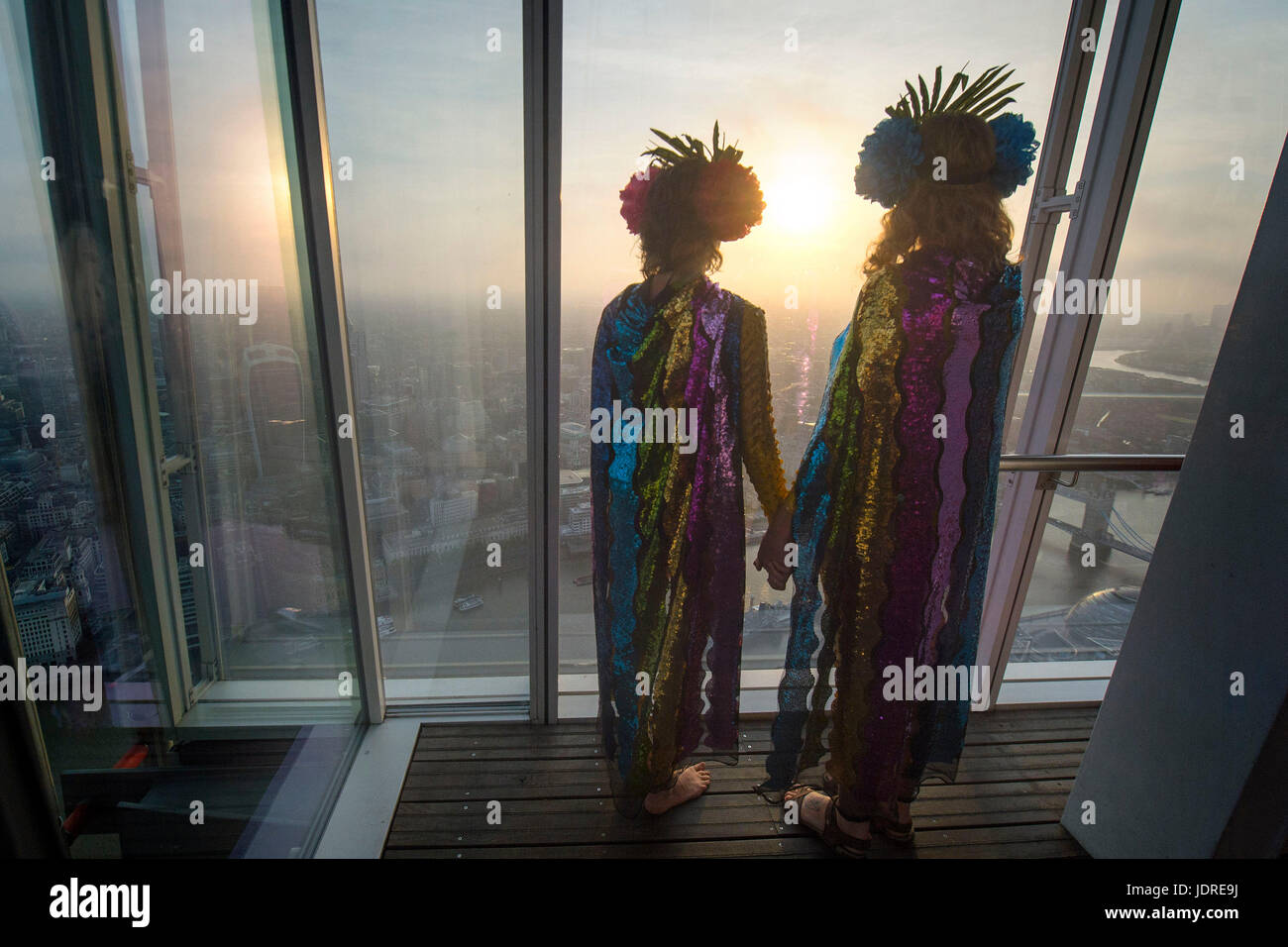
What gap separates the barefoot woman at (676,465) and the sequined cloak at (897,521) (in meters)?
0.15

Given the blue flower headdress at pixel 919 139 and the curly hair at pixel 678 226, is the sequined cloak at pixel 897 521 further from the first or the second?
the curly hair at pixel 678 226

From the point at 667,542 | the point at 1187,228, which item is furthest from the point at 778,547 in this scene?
the point at 1187,228

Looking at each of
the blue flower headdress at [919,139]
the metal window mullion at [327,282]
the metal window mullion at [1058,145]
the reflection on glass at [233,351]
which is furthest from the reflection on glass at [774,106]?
the reflection on glass at [233,351]

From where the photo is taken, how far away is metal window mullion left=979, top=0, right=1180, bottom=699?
1.78m

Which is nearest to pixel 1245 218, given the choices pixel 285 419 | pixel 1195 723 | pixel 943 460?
pixel 943 460

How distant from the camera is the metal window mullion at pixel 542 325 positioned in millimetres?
1733

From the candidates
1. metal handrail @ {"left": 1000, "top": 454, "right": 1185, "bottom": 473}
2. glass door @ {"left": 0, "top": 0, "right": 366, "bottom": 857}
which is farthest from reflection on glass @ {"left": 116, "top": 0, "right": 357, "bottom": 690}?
metal handrail @ {"left": 1000, "top": 454, "right": 1185, "bottom": 473}

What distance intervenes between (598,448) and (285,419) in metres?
0.85

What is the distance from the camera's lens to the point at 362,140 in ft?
5.76

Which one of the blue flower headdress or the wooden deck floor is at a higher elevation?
the blue flower headdress

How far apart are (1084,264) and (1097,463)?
0.60m

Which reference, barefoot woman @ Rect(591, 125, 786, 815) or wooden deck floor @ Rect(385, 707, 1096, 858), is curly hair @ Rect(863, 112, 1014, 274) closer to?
barefoot woman @ Rect(591, 125, 786, 815)

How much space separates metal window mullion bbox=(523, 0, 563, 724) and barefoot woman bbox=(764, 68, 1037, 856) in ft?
2.67
